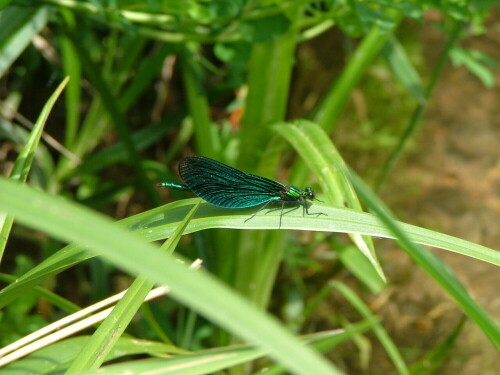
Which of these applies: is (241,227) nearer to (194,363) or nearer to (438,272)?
(194,363)

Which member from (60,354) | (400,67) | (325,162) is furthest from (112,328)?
(400,67)

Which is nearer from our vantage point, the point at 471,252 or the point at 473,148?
the point at 471,252

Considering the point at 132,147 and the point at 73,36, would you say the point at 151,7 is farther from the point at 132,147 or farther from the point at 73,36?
the point at 132,147

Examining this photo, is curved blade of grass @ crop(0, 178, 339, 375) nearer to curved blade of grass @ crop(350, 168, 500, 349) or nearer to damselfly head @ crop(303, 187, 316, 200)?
curved blade of grass @ crop(350, 168, 500, 349)

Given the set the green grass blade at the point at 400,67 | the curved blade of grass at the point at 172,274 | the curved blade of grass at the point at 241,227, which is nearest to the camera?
the curved blade of grass at the point at 172,274

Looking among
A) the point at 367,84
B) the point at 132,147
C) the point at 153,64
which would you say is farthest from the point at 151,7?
the point at 367,84

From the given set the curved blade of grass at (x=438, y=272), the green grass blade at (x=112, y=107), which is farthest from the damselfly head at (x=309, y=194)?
the green grass blade at (x=112, y=107)

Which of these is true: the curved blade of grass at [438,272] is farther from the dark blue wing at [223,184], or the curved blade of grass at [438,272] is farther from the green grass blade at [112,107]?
the green grass blade at [112,107]
